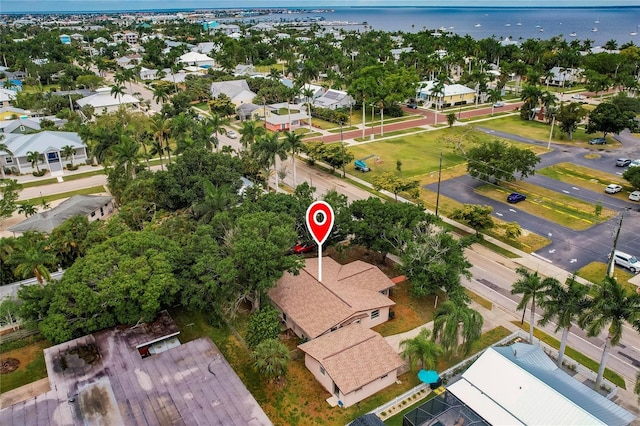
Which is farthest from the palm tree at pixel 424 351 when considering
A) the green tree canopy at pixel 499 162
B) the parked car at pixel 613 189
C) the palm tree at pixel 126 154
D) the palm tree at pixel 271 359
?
the parked car at pixel 613 189

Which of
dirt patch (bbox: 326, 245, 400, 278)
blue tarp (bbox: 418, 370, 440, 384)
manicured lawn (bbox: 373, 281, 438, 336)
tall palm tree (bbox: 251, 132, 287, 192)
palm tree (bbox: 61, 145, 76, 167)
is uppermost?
tall palm tree (bbox: 251, 132, 287, 192)

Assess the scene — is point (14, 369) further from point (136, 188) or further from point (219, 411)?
point (136, 188)

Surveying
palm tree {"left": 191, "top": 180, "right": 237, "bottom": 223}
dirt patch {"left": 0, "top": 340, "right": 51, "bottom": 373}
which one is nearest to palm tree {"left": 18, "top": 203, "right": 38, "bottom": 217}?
palm tree {"left": 191, "top": 180, "right": 237, "bottom": 223}

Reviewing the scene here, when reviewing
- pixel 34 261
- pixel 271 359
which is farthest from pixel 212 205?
pixel 271 359

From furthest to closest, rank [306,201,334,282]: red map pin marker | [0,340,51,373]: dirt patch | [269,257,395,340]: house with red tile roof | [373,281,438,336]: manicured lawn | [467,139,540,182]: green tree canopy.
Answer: [467,139,540,182]: green tree canopy → [306,201,334,282]: red map pin marker → [373,281,438,336]: manicured lawn → [269,257,395,340]: house with red tile roof → [0,340,51,373]: dirt patch

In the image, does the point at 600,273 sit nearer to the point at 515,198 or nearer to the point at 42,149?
the point at 515,198

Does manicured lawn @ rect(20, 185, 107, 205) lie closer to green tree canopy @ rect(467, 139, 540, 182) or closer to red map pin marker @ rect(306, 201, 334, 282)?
red map pin marker @ rect(306, 201, 334, 282)
